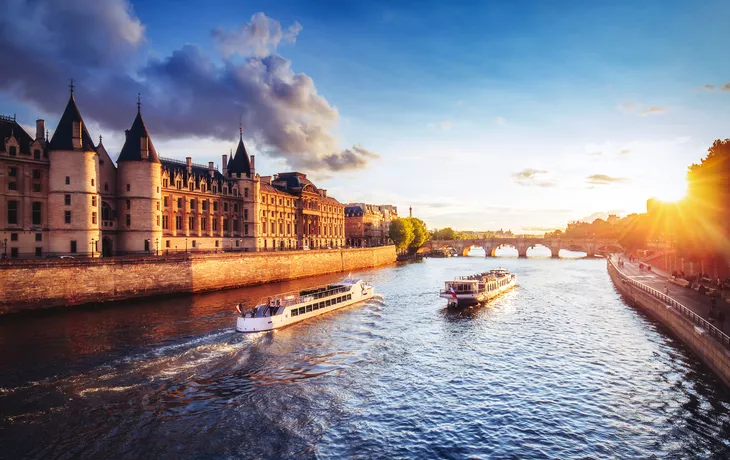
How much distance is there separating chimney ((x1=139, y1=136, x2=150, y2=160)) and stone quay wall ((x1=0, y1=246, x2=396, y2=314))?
14.8 m

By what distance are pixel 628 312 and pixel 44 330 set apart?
55.5 metres

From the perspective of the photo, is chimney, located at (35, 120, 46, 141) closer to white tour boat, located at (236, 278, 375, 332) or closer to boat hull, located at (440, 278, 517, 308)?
white tour boat, located at (236, 278, 375, 332)

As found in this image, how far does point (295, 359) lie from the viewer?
3091 centimetres

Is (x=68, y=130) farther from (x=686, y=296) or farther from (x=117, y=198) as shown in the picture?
(x=686, y=296)

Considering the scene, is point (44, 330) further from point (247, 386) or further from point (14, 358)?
point (247, 386)

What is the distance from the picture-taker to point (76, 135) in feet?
174

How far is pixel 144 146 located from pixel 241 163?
992 inches

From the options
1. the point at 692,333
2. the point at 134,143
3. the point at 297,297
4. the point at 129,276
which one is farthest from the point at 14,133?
the point at 692,333

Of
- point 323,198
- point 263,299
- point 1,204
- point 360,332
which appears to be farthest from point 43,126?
point 323,198

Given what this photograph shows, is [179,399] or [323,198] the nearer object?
[179,399]

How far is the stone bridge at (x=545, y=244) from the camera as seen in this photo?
16496 cm

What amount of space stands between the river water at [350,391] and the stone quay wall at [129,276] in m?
3.25

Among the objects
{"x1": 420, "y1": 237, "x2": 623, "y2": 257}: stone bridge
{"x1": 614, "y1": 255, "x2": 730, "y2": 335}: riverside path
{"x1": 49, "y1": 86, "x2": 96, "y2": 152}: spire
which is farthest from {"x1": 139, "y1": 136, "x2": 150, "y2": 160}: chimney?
{"x1": 420, "y1": 237, "x2": 623, "y2": 257}: stone bridge

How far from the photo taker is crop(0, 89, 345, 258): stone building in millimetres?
51000
